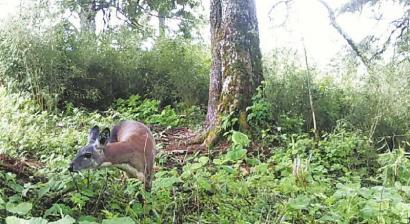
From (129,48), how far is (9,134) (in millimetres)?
3939

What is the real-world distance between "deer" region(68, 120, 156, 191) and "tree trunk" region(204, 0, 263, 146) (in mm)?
2249

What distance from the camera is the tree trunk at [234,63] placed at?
6738 millimetres

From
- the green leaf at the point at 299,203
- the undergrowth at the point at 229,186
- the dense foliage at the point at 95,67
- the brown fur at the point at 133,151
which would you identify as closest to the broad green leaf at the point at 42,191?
the undergrowth at the point at 229,186

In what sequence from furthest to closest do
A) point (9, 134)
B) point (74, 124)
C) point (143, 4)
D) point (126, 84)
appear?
point (143, 4) → point (126, 84) → point (74, 124) → point (9, 134)

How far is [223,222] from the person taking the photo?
11.8 feet

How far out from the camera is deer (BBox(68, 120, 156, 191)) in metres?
3.67

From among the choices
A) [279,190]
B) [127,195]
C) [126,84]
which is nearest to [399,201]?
[279,190]

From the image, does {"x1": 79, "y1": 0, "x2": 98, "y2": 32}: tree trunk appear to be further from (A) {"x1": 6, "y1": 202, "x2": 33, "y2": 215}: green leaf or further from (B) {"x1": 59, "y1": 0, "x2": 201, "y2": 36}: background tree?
Answer: (A) {"x1": 6, "y1": 202, "x2": 33, "y2": 215}: green leaf

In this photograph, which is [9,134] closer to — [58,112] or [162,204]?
[58,112]

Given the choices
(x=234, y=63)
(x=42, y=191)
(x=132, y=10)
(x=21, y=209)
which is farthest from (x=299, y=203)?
→ (x=132, y=10)

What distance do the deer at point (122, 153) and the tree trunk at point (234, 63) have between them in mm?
2249

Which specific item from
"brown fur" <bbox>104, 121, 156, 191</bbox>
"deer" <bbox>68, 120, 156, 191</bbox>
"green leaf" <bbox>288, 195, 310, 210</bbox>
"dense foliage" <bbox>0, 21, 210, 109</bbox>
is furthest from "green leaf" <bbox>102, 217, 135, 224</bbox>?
"dense foliage" <bbox>0, 21, 210, 109</bbox>

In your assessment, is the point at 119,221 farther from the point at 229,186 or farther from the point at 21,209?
the point at 229,186

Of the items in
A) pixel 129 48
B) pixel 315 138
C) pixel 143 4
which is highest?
pixel 143 4
